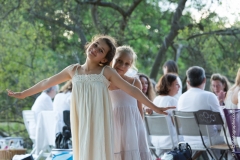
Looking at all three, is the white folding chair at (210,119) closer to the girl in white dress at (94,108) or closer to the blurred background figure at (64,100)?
the girl in white dress at (94,108)

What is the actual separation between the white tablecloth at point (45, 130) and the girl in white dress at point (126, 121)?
3.69 metres

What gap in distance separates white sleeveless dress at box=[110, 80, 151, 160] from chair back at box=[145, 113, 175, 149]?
1.36 meters

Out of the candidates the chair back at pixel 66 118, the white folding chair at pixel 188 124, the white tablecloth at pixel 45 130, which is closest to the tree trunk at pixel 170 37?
the white tablecloth at pixel 45 130

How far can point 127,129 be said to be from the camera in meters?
4.70

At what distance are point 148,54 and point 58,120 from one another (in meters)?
3.98

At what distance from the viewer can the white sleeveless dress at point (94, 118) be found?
14.6 ft

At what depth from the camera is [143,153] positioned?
15.8ft

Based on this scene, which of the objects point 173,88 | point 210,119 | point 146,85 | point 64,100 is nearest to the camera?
point 210,119

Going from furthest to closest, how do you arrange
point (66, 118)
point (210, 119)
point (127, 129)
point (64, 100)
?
point (64, 100)
point (66, 118)
point (210, 119)
point (127, 129)

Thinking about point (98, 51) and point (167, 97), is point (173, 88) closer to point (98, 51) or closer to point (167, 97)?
point (167, 97)

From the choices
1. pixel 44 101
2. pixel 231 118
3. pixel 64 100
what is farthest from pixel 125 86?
pixel 44 101

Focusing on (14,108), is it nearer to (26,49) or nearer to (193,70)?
(26,49)

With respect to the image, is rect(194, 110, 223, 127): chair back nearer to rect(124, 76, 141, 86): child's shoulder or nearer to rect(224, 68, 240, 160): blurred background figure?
rect(224, 68, 240, 160): blurred background figure

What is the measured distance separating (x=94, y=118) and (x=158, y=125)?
190cm
